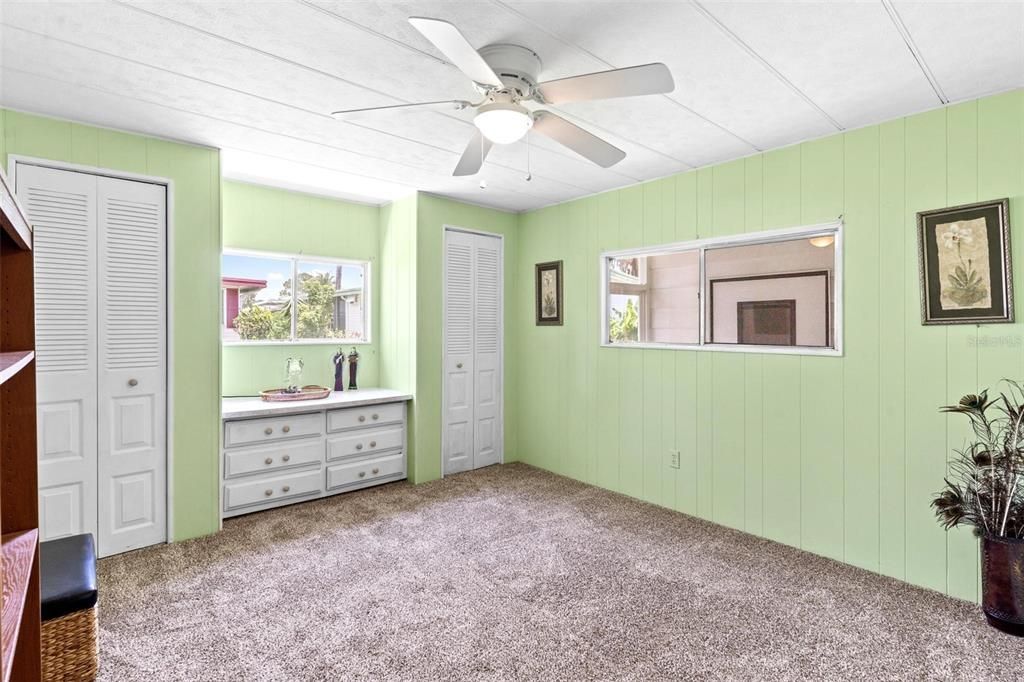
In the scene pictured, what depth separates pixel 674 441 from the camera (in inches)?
148

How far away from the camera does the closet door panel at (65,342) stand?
2.75m

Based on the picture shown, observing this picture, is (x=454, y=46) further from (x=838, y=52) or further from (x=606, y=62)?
(x=838, y=52)

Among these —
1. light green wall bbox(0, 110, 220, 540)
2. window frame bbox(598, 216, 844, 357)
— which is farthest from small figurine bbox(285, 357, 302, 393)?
window frame bbox(598, 216, 844, 357)

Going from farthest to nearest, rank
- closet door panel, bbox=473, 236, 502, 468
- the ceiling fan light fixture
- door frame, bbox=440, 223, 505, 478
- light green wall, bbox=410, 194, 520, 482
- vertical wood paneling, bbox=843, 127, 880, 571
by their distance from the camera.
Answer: closet door panel, bbox=473, 236, 502, 468 < door frame, bbox=440, 223, 505, 478 < light green wall, bbox=410, 194, 520, 482 < vertical wood paneling, bbox=843, 127, 880, 571 < the ceiling fan light fixture

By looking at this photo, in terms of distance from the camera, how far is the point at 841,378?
2.95 meters

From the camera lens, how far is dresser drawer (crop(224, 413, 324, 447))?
3558 millimetres

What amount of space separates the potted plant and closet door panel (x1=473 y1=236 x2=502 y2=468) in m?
3.25

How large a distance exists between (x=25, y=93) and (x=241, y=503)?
8.39 ft

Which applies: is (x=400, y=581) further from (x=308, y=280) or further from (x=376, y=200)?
(x=376, y=200)

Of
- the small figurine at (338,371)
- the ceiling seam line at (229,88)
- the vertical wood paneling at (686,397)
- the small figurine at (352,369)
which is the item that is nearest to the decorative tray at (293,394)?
the small figurine at (338,371)

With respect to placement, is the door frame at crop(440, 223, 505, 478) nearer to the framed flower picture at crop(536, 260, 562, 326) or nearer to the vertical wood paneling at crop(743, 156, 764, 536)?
the framed flower picture at crop(536, 260, 562, 326)

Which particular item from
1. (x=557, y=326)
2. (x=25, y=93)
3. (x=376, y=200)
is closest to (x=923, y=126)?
(x=557, y=326)

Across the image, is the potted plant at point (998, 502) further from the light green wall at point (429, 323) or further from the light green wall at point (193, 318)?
the light green wall at point (193, 318)

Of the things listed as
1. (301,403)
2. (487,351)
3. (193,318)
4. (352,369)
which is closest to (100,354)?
(193,318)
